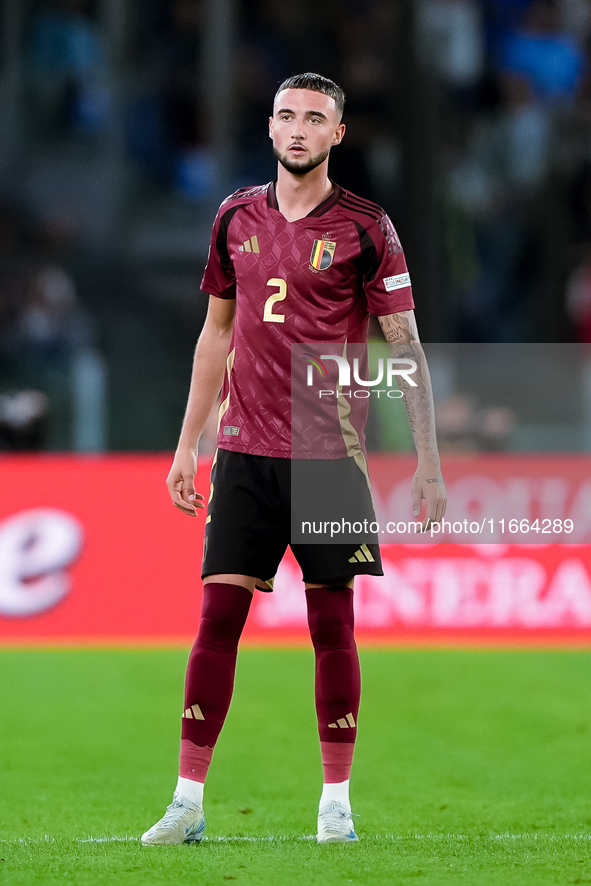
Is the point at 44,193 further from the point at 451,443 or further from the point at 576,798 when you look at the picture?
the point at 576,798

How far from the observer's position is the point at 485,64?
36.5ft

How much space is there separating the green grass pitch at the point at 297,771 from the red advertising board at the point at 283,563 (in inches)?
10.7

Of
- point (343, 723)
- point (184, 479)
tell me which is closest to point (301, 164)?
point (184, 479)

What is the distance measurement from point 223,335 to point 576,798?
1769mm

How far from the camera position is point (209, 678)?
3268mm

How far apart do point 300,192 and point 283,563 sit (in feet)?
12.6

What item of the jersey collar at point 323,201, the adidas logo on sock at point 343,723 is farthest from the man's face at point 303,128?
the adidas logo on sock at point 343,723

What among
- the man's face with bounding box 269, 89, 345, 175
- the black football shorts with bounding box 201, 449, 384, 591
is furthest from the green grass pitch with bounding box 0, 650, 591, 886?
the man's face with bounding box 269, 89, 345, 175

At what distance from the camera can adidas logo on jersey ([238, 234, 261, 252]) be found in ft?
11.0

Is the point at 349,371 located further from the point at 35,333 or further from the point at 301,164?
the point at 35,333

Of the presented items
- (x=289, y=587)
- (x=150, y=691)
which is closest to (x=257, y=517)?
(x=150, y=691)

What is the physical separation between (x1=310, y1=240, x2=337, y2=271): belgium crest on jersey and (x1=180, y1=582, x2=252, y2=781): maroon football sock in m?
0.84

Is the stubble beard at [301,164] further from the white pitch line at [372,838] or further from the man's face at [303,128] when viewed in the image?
the white pitch line at [372,838]

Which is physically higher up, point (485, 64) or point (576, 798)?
point (485, 64)
